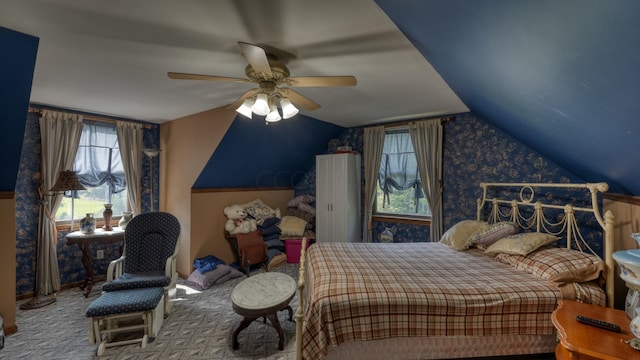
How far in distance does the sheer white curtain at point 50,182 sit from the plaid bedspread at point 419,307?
364 cm

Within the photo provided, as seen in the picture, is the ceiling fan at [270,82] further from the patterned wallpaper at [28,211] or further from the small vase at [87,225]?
the patterned wallpaper at [28,211]

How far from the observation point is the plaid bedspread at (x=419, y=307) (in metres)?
1.72

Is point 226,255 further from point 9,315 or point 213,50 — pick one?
point 213,50

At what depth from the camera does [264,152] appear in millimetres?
4398

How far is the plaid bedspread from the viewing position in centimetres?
172

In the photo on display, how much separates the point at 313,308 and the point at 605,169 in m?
2.49

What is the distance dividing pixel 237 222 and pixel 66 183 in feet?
7.14

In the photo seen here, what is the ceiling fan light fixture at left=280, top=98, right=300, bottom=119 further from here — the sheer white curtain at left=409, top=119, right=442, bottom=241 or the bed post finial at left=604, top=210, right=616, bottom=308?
the sheer white curtain at left=409, top=119, right=442, bottom=241

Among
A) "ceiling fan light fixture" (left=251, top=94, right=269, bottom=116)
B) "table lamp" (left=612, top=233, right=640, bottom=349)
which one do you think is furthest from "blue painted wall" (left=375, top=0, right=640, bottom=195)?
"ceiling fan light fixture" (left=251, top=94, right=269, bottom=116)

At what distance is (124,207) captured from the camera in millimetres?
4195

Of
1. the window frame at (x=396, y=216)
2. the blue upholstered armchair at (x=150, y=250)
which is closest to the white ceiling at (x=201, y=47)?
the window frame at (x=396, y=216)

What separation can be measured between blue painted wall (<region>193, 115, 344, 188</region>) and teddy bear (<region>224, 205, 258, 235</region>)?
0.46 metres

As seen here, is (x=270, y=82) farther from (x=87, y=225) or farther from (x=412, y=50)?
(x=87, y=225)

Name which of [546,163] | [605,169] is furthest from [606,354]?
[546,163]
